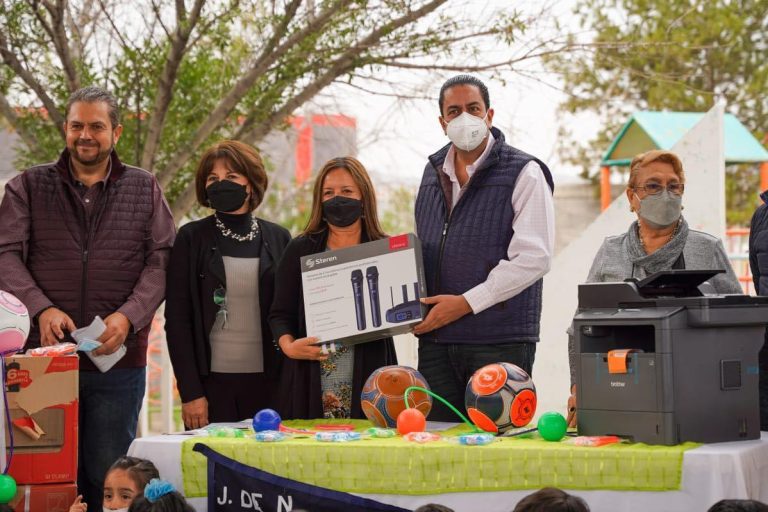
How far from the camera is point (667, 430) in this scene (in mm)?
3369

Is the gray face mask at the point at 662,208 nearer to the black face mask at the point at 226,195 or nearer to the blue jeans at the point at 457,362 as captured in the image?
the blue jeans at the point at 457,362

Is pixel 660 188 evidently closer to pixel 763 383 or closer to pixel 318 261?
pixel 763 383

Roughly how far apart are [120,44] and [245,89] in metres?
0.91

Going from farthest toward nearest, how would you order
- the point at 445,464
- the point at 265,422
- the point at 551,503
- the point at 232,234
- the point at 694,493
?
the point at 232,234 < the point at 265,422 < the point at 445,464 < the point at 694,493 < the point at 551,503

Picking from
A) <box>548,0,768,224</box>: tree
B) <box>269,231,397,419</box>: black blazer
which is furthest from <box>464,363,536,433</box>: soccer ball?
<box>548,0,768,224</box>: tree

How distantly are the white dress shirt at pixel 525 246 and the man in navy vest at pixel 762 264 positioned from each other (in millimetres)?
877

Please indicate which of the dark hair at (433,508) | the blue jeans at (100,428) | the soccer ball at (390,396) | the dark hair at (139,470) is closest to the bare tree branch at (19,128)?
the blue jeans at (100,428)

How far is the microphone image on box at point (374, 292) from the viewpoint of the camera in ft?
14.2

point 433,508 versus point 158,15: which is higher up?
point 158,15

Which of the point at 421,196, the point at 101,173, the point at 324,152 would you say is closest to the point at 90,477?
the point at 101,173

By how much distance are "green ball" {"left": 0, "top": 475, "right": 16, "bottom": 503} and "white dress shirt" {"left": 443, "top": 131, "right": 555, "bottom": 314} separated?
1824mm

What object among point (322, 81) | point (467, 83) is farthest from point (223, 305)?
point (322, 81)

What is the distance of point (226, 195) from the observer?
15.7 feet

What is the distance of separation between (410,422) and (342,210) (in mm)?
1110
